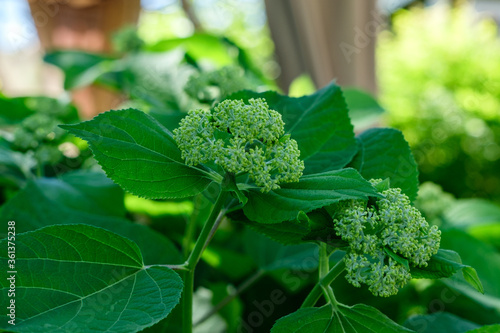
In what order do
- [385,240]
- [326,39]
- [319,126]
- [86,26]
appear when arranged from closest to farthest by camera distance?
1. [385,240]
2. [319,126]
3. [86,26]
4. [326,39]

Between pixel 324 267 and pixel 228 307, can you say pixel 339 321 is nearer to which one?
pixel 324 267

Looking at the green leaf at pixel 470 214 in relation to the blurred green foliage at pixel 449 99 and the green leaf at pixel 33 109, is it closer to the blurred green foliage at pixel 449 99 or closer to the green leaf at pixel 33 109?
the green leaf at pixel 33 109

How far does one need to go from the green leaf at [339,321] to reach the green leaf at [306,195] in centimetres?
9

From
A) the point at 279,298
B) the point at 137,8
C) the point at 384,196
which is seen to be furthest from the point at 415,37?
the point at 384,196

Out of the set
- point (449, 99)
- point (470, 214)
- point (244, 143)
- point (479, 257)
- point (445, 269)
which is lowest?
point (449, 99)

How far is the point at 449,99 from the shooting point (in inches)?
112

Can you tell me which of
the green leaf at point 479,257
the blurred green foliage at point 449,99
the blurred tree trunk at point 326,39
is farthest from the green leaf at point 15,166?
the blurred green foliage at point 449,99

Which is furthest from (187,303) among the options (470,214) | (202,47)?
(202,47)

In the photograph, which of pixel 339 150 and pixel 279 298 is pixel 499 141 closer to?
pixel 279 298

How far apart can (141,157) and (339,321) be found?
22cm

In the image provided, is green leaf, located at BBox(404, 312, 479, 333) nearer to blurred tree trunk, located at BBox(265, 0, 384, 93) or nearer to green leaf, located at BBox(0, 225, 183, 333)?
green leaf, located at BBox(0, 225, 183, 333)

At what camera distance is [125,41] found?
1.21m

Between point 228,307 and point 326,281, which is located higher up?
point 326,281

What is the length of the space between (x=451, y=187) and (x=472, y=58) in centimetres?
88
